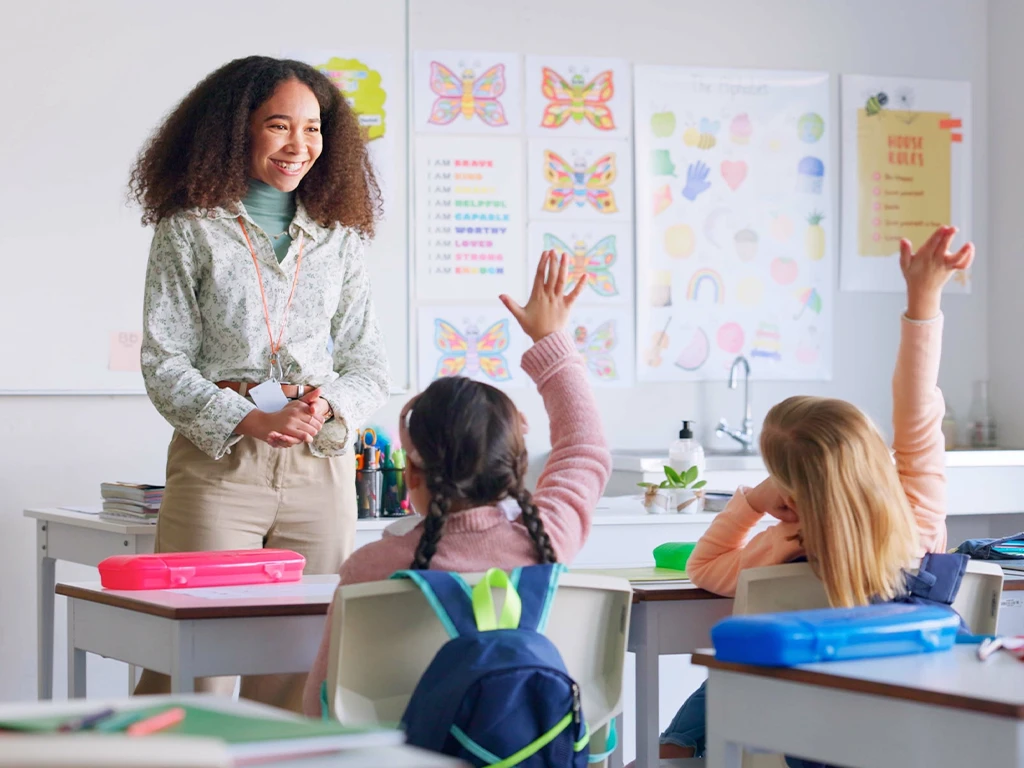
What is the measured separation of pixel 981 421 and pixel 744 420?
1.00 metres

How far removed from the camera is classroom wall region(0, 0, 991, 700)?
4.10 m

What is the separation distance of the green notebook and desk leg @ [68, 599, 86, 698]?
118cm

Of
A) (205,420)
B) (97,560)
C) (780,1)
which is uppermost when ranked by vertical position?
(780,1)

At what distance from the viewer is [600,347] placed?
15.8ft

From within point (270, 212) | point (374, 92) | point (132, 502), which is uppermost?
point (374, 92)

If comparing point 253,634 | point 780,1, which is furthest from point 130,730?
point 780,1

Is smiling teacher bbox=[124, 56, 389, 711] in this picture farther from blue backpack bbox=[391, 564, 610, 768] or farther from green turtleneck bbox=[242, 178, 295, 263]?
blue backpack bbox=[391, 564, 610, 768]

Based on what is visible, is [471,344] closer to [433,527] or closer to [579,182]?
[579,182]

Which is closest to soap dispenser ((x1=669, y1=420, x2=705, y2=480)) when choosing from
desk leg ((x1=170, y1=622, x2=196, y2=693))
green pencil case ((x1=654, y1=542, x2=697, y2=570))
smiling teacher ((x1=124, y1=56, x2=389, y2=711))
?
green pencil case ((x1=654, y1=542, x2=697, y2=570))

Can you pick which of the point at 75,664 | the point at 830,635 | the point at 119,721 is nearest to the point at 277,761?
the point at 119,721

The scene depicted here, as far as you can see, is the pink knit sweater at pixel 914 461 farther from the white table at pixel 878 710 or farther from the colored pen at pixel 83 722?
the colored pen at pixel 83 722

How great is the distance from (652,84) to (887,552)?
3218 mm

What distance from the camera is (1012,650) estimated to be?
1501 millimetres

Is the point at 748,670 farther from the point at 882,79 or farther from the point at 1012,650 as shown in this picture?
the point at 882,79
